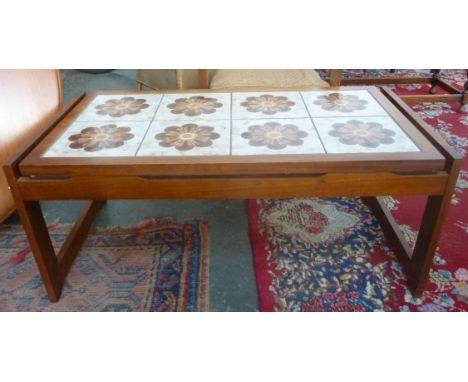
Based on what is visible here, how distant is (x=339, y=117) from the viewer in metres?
1.23

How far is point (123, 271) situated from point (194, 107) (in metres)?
0.61

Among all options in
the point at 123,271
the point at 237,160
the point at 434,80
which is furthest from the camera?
the point at 434,80

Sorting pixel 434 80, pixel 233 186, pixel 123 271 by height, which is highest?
pixel 233 186

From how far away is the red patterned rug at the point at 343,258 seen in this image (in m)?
1.18

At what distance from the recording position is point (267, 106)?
4.39 ft

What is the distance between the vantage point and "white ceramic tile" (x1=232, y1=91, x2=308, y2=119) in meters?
1.27

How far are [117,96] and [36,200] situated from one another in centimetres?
56

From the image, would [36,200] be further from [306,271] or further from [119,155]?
[306,271]

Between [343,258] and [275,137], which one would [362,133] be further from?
[343,258]

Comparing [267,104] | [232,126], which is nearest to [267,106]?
[267,104]

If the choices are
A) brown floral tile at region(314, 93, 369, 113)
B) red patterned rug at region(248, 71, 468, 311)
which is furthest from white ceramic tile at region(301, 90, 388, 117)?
red patterned rug at region(248, 71, 468, 311)

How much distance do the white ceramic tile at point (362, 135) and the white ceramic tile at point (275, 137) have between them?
4 centimetres

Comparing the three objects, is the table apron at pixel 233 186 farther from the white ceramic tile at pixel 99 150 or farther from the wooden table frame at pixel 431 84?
the wooden table frame at pixel 431 84

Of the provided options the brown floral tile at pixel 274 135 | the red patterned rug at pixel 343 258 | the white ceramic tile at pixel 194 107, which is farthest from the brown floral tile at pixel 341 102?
the red patterned rug at pixel 343 258
